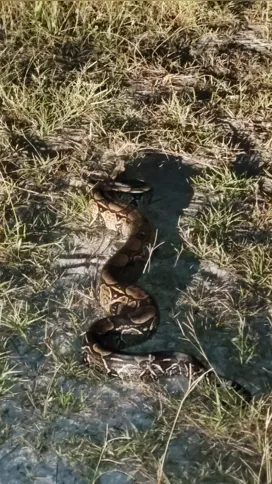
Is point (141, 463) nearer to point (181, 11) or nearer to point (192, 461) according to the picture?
point (192, 461)

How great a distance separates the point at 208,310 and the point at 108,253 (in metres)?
0.99

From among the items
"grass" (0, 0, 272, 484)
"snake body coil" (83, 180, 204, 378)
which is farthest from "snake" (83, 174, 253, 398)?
"grass" (0, 0, 272, 484)

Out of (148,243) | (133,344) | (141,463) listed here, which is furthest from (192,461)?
(148,243)

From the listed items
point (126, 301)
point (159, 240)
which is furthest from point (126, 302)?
point (159, 240)

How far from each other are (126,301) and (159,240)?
2.78 feet

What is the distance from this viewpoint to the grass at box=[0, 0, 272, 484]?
4816 mm

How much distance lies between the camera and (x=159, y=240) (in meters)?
6.41

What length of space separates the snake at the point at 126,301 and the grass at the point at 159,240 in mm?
118

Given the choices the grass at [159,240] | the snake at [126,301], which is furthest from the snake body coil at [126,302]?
the grass at [159,240]

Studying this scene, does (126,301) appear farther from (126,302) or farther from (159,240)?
(159,240)

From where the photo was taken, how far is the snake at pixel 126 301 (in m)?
5.22

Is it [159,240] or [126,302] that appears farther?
[159,240]

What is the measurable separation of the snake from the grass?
12 centimetres

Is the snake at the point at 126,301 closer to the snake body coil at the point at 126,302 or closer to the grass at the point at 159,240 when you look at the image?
the snake body coil at the point at 126,302
